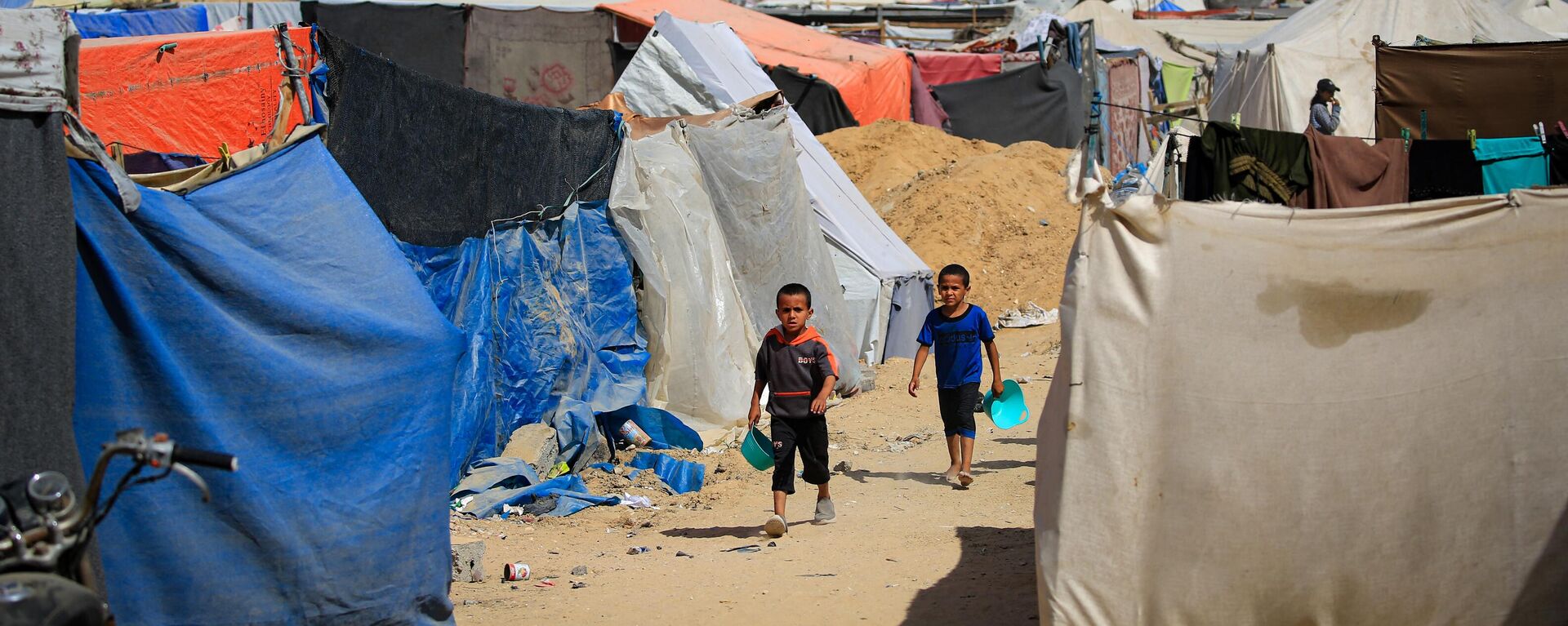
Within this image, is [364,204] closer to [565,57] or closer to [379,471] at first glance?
[379,471]

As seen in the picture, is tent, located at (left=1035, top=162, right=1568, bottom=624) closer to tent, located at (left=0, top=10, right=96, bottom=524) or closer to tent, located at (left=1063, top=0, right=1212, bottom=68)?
tent, located at (left=0, top=10, right=96, bottom=524)

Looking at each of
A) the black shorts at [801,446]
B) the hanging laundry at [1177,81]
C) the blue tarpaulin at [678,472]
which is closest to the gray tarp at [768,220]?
the blue tarpaulin at [678,472]

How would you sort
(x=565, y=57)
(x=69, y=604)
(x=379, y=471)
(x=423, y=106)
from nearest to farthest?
(x=69, y=604) → (x=379, y=471) → (x=423, y=106) → (x=565, y=57)

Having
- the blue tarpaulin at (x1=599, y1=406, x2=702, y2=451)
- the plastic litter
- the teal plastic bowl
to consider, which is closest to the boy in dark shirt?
the teal plastic bowl

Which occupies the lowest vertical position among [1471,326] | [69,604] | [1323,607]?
[1323,607]

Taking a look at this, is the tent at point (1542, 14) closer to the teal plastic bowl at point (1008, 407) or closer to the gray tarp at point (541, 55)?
the gray tarp at point (541, 55)

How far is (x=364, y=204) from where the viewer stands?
4523 mm

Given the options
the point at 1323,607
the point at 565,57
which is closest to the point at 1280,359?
the point at 1323,607

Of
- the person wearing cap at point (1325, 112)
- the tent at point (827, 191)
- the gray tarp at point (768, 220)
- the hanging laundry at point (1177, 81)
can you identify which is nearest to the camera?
the gray tarp at point (768, 220)

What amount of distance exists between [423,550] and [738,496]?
3504mm

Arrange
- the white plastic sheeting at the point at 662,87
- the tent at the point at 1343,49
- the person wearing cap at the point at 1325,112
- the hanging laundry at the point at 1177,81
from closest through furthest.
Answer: the person wearing cap at the point at 1325,112
the white plastic sheeting at the point at 662,87
the tent at the point at 1343,49
the hanging laundry at the point at 1177,81

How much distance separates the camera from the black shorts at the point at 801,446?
633 cm

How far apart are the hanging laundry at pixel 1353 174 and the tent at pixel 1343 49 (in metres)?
9.46

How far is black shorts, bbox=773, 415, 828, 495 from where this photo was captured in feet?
20.8
